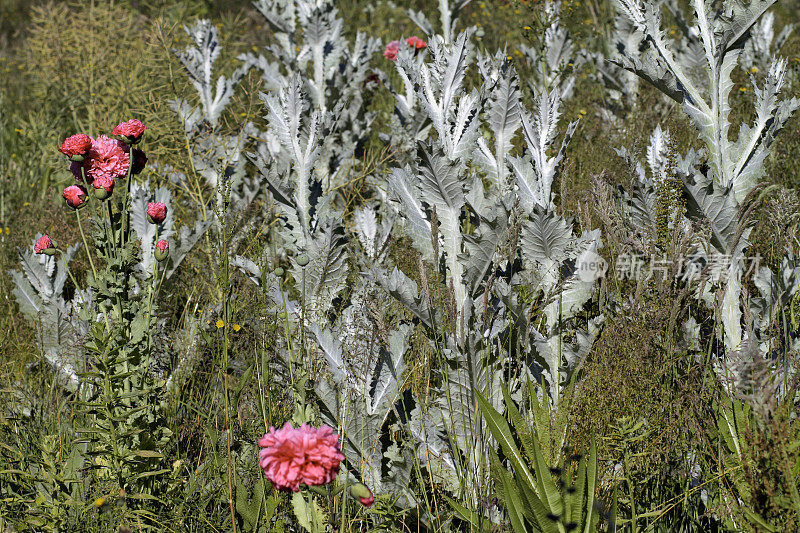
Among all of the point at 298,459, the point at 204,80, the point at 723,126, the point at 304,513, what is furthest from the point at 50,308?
the point at 723,126

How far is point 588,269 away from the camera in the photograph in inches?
85.7

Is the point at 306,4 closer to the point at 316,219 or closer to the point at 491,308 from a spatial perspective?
the point at 316,219

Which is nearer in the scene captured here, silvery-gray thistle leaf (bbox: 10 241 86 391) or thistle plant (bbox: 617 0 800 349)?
thistle plant (bbox: 617 0 800 349)

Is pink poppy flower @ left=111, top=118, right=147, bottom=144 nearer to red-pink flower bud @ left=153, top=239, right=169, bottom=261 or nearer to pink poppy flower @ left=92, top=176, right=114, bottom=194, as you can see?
pink poppy flower @ left=92, top=176, right=114, bottom=194

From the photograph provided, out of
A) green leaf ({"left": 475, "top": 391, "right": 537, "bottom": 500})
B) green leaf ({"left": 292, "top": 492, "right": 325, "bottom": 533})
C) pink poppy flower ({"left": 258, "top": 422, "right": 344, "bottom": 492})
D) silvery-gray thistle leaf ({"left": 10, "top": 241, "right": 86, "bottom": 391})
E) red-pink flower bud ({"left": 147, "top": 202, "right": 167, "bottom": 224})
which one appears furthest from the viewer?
silvery-gray thistle leaf ({"left": 10, "top": 241, "right": 86, "bottom": 391})

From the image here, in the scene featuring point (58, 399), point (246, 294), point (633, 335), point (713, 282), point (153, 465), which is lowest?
point (58, 399)

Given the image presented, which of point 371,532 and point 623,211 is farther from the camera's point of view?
point 623,211

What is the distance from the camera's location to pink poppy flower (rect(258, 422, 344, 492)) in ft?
4.24

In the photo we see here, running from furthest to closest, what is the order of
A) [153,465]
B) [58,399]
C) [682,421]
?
[58,399] < [153,465] < [682,421]

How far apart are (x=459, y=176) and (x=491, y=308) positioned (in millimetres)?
435

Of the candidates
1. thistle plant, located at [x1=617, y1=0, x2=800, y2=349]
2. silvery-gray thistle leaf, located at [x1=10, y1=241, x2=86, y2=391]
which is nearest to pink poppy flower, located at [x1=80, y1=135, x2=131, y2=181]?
silvery-gray thistle leaf, located at [x1=10, y1=241, x2=86, y2=391]

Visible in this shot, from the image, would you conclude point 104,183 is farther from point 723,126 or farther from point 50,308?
point 723,126

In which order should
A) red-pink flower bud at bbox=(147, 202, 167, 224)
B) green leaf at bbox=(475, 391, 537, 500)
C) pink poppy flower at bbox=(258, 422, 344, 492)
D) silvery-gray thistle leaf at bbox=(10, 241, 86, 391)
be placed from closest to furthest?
pink poppy flower at bbox=(258, 422, 344, 492) → green leaf at bbox=(475, 391, 537, 500) → red-pink flower bud at bbox=(147, 202, 167, 224) → silvery-gray thistle leaf at bbox=(10, 241, 86, 391)

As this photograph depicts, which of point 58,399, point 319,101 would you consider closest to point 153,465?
point 58,399
